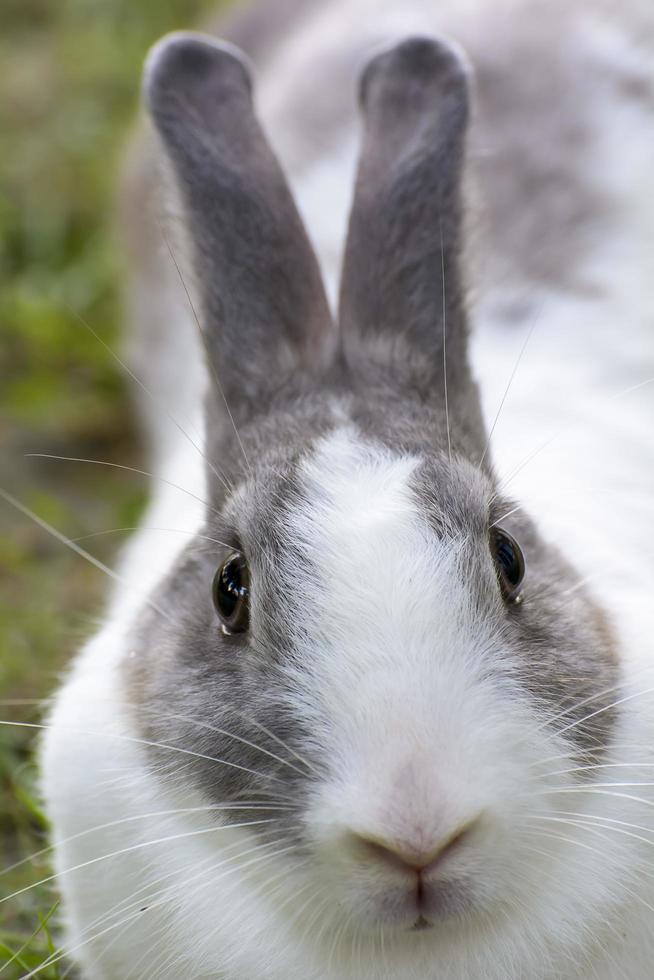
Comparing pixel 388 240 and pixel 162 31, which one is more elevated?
pixel 162 31

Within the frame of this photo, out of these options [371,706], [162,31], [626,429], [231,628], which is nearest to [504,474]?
[626,429]

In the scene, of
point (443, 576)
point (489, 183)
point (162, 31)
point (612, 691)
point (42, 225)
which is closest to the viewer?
point (443, 576)

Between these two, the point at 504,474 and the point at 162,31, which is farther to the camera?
the point at 162,31

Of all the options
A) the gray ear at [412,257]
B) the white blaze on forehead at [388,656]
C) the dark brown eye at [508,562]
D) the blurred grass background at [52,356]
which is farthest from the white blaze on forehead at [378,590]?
the blurred grass background at [52,356]

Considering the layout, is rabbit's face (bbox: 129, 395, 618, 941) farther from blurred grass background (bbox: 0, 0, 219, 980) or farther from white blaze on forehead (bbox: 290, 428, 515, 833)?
blurred grass background (bbox: 0, 0, 219, 980)

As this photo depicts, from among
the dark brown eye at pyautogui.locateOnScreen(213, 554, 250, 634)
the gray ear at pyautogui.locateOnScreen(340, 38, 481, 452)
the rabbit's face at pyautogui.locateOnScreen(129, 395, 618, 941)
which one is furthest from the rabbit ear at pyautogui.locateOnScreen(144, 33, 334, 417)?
the dark brown eye at pyautogui.locateOnScreen(213, 554, 250, 634)

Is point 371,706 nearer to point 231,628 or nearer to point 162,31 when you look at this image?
point 231,628
